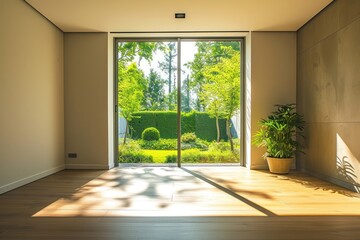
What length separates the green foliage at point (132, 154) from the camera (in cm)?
556

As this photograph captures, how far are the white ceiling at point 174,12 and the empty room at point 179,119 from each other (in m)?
0.04

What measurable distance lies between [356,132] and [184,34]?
343cm

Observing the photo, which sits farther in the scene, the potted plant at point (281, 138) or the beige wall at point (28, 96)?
the potted plant at point (281, 138)

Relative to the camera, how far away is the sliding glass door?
18.0 ft

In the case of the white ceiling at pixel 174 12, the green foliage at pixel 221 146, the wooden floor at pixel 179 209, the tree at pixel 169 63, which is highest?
the white ceiling at pixel 174 12

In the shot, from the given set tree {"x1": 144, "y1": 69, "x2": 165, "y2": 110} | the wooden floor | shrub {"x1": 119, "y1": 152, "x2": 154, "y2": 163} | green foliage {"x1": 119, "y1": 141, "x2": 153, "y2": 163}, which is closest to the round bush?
green foliage {"x1": 119, "y1": 141, "x2": 153, "y2": 163}

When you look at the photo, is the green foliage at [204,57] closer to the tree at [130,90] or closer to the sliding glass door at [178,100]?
the sliding glass door at [178,100]

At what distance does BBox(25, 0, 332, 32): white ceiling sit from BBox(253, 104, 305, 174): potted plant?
61.2 inches

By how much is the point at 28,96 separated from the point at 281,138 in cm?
406

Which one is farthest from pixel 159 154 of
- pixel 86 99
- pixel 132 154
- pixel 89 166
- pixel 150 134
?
pixel 86 99

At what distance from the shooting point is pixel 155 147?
5.55m

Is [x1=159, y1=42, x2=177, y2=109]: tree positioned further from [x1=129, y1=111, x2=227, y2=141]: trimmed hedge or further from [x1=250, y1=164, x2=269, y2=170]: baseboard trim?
[x1=250, y1=164, x2=269, y2=170]: baseboard trim

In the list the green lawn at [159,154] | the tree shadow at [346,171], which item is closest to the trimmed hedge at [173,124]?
the green lawn at [159,154]

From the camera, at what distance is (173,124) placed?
18.1ft
